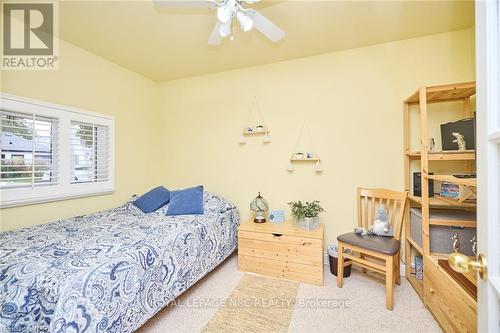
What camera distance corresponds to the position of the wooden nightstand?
7.20 ft

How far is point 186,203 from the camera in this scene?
2.53m

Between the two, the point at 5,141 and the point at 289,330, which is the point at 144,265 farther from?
the point at 5,141

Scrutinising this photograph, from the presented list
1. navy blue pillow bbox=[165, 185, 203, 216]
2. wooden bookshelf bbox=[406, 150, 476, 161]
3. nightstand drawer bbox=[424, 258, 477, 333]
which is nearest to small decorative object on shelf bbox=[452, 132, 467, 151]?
wooden bookshelf bbox=[406, 150, 476, 161]

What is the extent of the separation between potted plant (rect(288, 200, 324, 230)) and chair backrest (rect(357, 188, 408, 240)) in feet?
1.51

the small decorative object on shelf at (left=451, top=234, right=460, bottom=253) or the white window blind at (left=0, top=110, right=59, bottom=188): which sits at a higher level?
the white window blind at (left=0, top=110, right=59, bottom=188)

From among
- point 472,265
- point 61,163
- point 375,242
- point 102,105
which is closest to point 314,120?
point 375,242

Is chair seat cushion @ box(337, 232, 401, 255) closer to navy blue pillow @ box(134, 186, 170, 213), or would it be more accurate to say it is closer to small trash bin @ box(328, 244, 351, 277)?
small trash bin @ box(328, 244, 351, 277)

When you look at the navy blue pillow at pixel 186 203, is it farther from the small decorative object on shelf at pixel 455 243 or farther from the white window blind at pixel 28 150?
the small decorative object on shelf at pixel 455 243

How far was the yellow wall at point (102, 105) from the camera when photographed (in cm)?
211

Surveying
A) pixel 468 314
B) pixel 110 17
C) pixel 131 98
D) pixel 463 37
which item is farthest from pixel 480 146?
pixel 131 98

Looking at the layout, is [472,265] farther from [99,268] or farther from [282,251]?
[282,251]

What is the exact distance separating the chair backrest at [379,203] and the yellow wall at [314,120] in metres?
0.12

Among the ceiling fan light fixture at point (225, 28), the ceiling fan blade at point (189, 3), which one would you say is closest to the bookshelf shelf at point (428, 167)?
the ceiling fan light fixture at point (225, 28)

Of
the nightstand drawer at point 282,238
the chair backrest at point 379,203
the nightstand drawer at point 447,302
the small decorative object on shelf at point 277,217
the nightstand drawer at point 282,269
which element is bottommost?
the nightstand drawer at point 282,269
